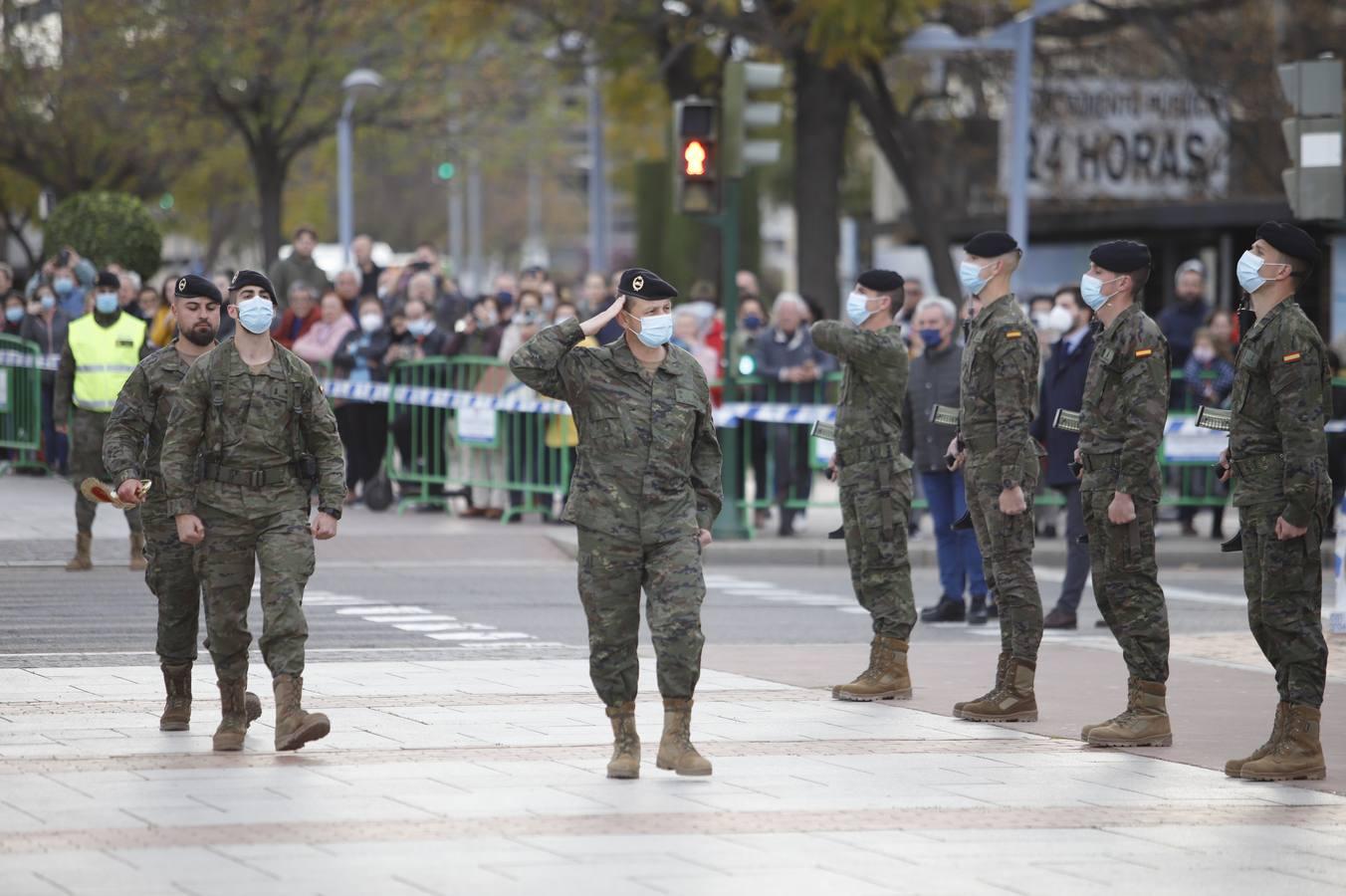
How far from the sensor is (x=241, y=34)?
33.7 meters

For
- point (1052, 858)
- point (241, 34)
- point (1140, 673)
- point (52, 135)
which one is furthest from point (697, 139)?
point (52, 135)

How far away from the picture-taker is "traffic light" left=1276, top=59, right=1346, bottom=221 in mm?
14531

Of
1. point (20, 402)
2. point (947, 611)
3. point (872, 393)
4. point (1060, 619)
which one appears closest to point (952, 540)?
point (947, 611)

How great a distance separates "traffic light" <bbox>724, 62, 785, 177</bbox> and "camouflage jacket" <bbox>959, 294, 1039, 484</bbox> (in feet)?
23.5

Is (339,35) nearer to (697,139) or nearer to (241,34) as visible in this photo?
(241,34)

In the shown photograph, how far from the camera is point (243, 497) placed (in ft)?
30.0

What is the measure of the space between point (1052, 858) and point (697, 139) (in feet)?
36.0

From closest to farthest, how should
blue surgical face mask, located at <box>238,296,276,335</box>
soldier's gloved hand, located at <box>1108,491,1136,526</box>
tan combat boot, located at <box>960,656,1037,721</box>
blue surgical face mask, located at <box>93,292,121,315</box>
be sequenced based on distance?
blue surgical face mask, located at <box>238,296,276,335</box>, soldier's gloved hand, located at <box>1108,491,1136,526</box>, tan combat boot, located at <box>960,656,1037,721</box>, blue surgical face mask, located at <box>93,292,121,315</box>

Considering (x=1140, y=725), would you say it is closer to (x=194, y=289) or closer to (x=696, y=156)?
(x=194, y=289)

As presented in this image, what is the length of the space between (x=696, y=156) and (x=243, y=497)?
890 centimetres

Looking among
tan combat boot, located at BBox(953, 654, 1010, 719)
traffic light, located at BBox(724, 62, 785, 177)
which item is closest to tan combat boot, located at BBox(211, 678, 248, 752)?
tan combat boot, located at BBox(953, 654, 1010, 719)

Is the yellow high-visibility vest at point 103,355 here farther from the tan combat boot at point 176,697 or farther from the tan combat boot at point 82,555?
the tan combat boot at point 176,697

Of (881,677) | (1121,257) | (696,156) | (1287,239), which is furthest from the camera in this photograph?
(696,156)

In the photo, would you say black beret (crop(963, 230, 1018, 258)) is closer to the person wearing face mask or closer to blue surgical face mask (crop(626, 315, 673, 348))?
blue surgical face mask (crop(626, 315, 673, 348))
